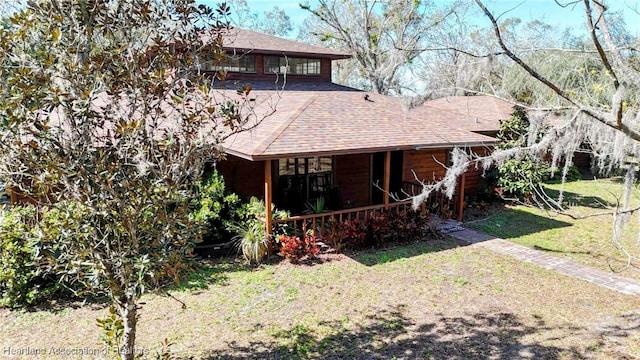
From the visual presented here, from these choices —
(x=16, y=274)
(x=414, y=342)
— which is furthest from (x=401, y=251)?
(x=16, y=274)

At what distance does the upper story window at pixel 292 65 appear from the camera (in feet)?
50.2

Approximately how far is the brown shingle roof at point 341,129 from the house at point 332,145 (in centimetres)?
2

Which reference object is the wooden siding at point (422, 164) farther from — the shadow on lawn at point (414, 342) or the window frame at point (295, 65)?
the shadow on lawn at point (414, 342)

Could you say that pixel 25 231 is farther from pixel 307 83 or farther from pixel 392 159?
pixel 307 83

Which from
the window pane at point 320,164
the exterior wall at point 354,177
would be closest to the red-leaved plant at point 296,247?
the window pane at point 320,164

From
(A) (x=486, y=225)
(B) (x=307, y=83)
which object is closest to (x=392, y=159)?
(A) (x=486, y=225)

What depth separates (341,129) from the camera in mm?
10227

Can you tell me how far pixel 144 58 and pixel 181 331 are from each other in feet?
13.1

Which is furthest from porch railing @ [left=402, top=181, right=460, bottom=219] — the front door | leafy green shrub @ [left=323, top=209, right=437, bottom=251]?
leafy green shrub @ [left=323, top=209, right=437, bottom=251]

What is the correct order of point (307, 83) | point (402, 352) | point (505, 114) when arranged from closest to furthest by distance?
point (402, 352), point (307, 83), point (505, 114)

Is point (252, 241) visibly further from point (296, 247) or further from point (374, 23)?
point (374, 23)

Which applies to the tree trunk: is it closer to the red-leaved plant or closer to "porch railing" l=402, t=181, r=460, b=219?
the red-leaved plant

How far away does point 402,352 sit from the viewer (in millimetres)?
5336

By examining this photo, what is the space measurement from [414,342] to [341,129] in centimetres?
583
